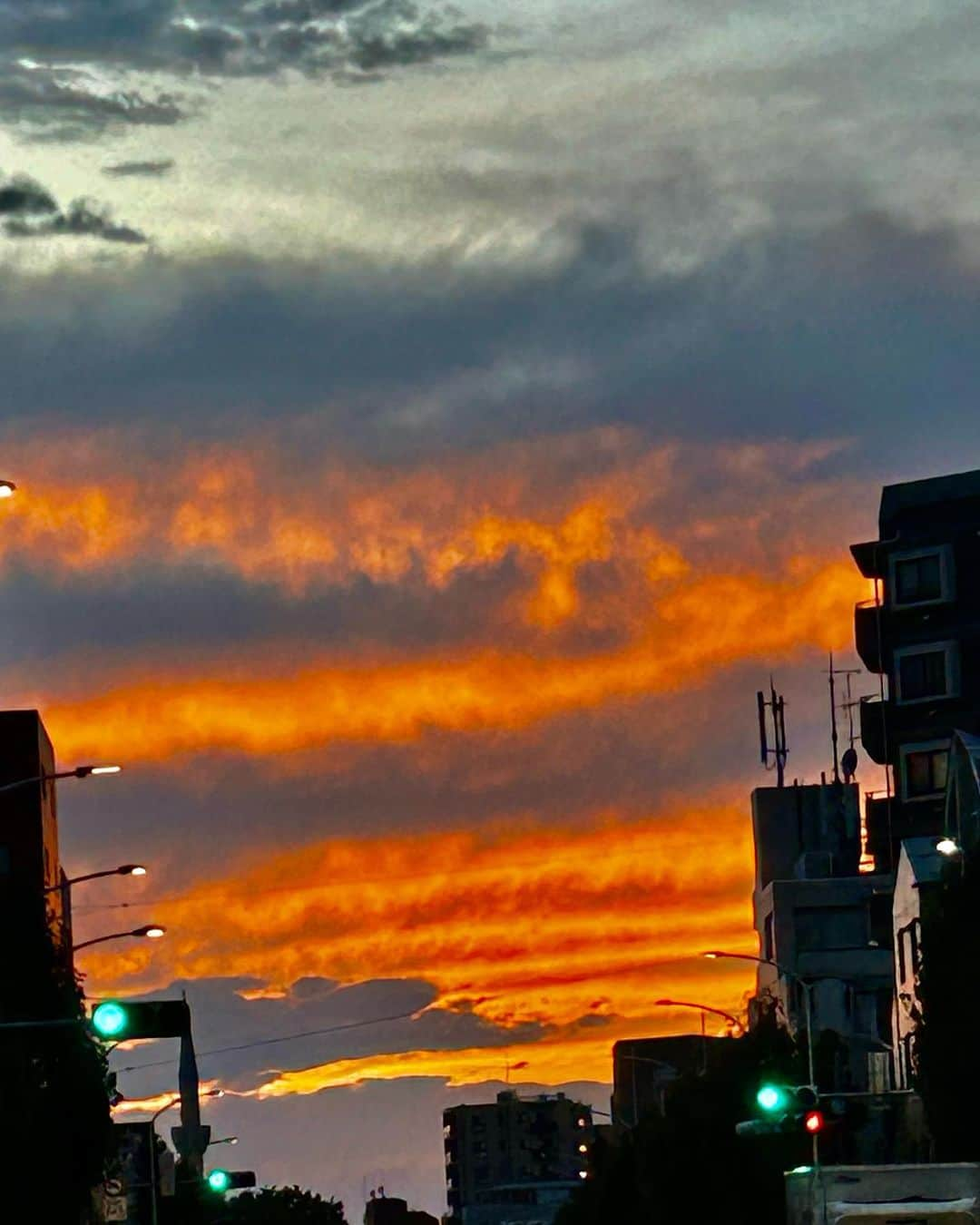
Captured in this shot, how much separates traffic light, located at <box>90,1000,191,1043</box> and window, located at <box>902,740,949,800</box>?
99.5 metres

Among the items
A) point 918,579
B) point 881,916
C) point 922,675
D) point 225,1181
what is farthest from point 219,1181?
point 918,579

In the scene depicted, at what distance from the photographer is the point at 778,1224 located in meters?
103

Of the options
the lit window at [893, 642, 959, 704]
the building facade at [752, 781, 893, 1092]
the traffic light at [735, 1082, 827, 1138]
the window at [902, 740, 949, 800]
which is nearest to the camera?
the traffic light at [735, 1082, 827, 1138]

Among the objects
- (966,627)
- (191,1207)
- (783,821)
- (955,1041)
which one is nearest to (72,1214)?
(955,1041)

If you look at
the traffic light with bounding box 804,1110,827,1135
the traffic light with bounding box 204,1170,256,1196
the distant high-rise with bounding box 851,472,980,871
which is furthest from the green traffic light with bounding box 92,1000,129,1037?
the distant high-rise with bounding box 851,472,980,871

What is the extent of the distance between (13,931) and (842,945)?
347 ft

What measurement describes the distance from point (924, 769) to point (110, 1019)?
101 metres

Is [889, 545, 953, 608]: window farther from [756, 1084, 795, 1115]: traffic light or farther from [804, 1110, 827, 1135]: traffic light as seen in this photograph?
[804, 1110, 827, 1135]: traffic light

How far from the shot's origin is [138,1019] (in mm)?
39344

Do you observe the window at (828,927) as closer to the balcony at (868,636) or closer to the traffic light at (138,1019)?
the balcony at (868,636)

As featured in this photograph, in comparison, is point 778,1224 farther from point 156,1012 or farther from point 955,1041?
point 156,1012

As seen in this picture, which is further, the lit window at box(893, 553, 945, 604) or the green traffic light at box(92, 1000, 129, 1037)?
the lit window at box(893, 553, 945, 604)

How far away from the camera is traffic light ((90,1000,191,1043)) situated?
39.1 m

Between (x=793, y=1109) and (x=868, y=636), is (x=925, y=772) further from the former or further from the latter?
(x=793, y=1109)
